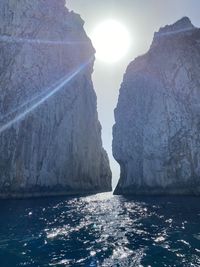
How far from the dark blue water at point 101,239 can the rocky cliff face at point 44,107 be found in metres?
28.6

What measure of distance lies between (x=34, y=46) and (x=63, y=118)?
16.7 meters

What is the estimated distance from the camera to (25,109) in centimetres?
6569

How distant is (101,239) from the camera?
23.4 m

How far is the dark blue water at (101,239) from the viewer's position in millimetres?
18469

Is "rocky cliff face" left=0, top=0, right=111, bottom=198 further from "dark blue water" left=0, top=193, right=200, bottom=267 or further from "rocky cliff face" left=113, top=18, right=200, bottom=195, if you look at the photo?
"dark blue water" left=0, top=193, right=200, bottom=267

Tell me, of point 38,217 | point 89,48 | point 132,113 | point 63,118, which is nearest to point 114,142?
point 132,113

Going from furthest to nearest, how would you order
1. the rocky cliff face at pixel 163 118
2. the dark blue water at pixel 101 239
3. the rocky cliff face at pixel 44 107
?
the rocky cliff face at pixel 44 107 → the rocky cliff face at pixel 163 118 → the dark blue water at pixel 101 239

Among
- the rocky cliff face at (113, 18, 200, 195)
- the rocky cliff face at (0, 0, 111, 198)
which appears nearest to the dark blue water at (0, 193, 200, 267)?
the rocky cliff face at (113, 18, 200, 195)

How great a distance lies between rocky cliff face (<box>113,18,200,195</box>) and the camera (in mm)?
62812

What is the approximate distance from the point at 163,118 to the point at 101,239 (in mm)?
47057

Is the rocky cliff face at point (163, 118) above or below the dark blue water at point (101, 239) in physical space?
above

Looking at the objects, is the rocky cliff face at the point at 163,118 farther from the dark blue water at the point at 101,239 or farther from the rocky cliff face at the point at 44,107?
the dark blue water at the point at 101,239

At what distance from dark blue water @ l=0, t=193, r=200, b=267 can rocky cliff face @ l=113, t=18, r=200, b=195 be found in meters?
27.5

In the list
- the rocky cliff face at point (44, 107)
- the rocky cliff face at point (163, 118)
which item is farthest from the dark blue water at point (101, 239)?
the rocky cliff face at point (44, 107)
